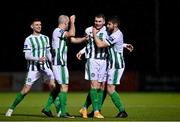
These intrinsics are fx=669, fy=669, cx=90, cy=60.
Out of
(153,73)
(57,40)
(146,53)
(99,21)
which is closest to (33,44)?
(57,40)

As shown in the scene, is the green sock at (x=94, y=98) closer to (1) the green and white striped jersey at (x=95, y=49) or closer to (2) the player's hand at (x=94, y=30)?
(1) the green and white striped jersey at (x=95, y=49)

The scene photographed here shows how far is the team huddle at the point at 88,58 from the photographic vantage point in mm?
12758

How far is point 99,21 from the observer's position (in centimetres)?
1270

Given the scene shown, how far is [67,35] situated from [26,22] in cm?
2211

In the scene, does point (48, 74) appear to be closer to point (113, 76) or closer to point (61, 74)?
point (61, 74)

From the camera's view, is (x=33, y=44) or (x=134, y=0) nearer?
(x=33, y=44)

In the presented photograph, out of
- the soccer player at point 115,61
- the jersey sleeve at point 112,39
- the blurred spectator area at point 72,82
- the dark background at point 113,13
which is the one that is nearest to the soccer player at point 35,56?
the soccer player at point 115,61

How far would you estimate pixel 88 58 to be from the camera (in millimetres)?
12789

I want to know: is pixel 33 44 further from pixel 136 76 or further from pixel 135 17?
pixel 135 17

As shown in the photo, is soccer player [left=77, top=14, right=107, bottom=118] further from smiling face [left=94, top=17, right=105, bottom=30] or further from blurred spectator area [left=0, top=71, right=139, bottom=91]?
blurred spectator area [left=0, top=71, right=139, bottom=91]

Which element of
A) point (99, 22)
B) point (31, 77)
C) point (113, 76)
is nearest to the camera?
point (99, 22)

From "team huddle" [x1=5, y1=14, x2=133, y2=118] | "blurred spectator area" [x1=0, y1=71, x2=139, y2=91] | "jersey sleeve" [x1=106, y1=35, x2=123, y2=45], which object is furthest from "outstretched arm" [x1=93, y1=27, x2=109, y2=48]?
"blurred spectator area" [x1=0, y1=71, x2=139, y2=91]

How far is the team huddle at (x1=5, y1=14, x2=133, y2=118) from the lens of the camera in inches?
502

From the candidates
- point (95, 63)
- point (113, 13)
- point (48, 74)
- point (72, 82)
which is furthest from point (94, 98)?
point (113, 13)
